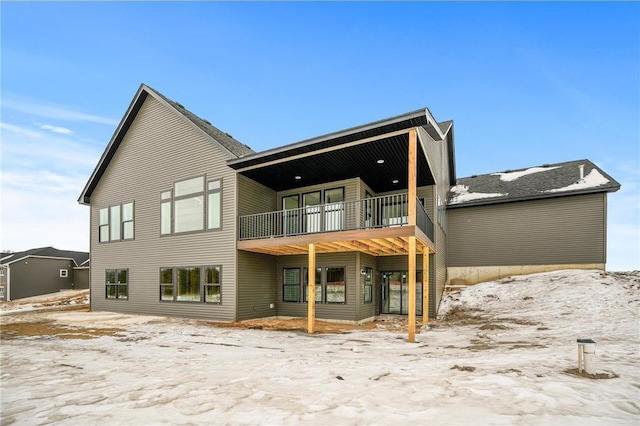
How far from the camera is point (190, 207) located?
15.7 m

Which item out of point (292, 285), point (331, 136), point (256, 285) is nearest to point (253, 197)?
point (256, 285)

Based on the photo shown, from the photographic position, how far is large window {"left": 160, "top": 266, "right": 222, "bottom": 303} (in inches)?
576

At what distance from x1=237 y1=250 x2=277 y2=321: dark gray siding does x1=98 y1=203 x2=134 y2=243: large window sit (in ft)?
24.5

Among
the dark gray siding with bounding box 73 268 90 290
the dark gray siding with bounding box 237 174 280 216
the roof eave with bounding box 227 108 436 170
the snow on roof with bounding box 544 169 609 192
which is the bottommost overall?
the dark gray siding with bounding box 73 268 90 290

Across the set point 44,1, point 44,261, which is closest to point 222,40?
point 44,1

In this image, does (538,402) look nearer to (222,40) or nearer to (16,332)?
(16,332)

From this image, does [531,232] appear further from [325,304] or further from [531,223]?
[325,304]

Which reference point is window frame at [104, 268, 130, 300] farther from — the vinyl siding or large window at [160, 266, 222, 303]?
large window at [160, 266, 222, 303]

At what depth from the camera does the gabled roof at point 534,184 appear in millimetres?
17406

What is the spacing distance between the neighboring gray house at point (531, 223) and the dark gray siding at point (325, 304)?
28.5ft

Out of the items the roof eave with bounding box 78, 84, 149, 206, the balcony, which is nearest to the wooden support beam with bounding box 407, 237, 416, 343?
the balcony

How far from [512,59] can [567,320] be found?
48.8 ft

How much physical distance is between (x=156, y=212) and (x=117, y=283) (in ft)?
16.4

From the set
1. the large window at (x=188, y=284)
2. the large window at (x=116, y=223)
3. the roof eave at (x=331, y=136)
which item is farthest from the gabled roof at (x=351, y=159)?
the large window at (x=116, y=223)
